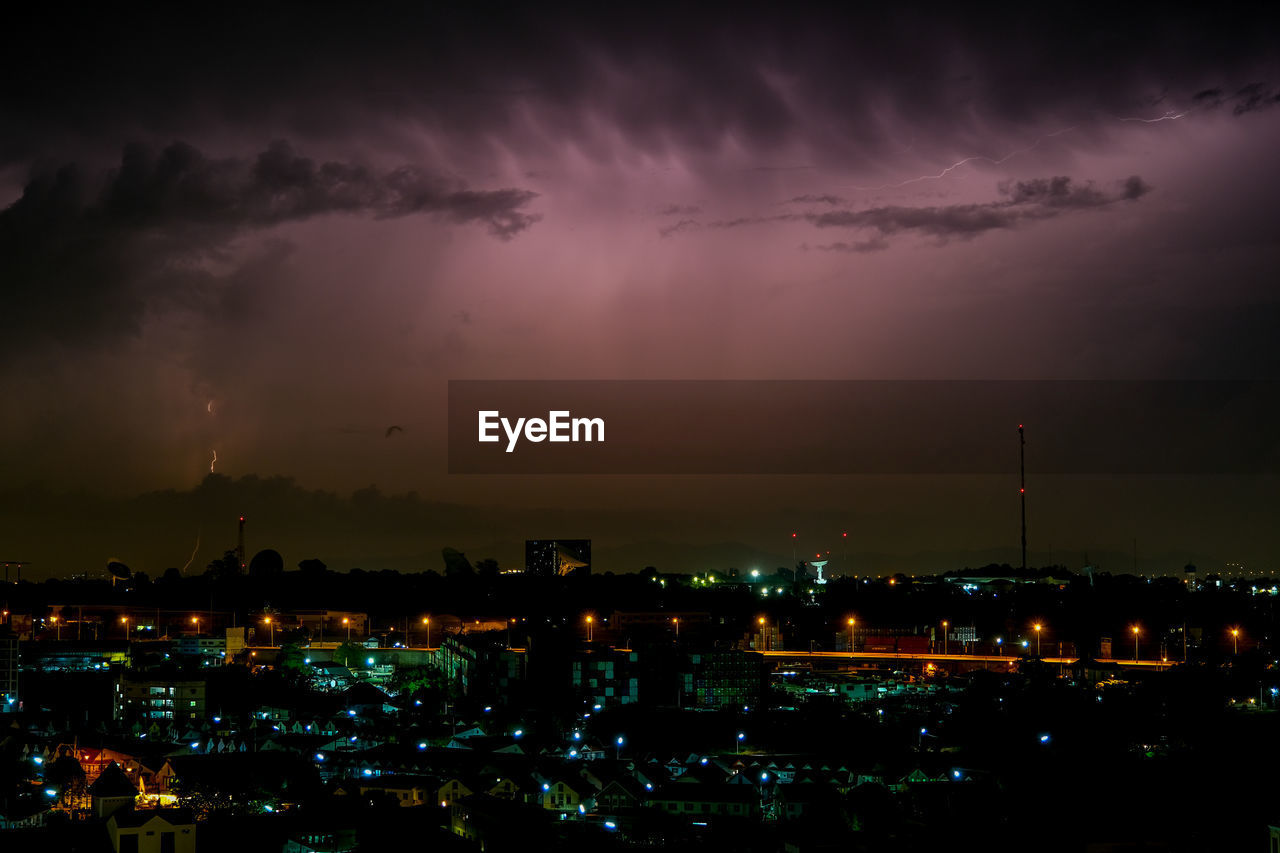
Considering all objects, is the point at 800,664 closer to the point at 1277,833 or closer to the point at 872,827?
the point at 872,827

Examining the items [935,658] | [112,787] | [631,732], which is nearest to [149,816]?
[112,787]

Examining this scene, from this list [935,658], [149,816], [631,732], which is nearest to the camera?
[149,816]

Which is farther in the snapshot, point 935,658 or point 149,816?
point 935,658

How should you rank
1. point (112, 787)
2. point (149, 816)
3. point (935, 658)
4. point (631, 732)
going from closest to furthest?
point (149, 816), point (112, 787), point (631, 732), point (935, 658)

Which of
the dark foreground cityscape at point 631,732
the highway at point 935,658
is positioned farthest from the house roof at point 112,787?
the highway at point 935,658

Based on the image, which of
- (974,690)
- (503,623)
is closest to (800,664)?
(974,690)

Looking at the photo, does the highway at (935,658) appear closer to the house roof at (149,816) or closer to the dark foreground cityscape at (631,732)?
the dark foreground cityscape at (631,732)

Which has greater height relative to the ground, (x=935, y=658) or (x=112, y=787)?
(x=112, y=787)

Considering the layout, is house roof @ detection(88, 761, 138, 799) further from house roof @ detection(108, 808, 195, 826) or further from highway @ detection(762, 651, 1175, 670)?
highway @ detection(762, 651, 1175, 670)

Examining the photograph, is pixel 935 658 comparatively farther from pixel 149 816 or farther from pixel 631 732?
pixel 149 816
